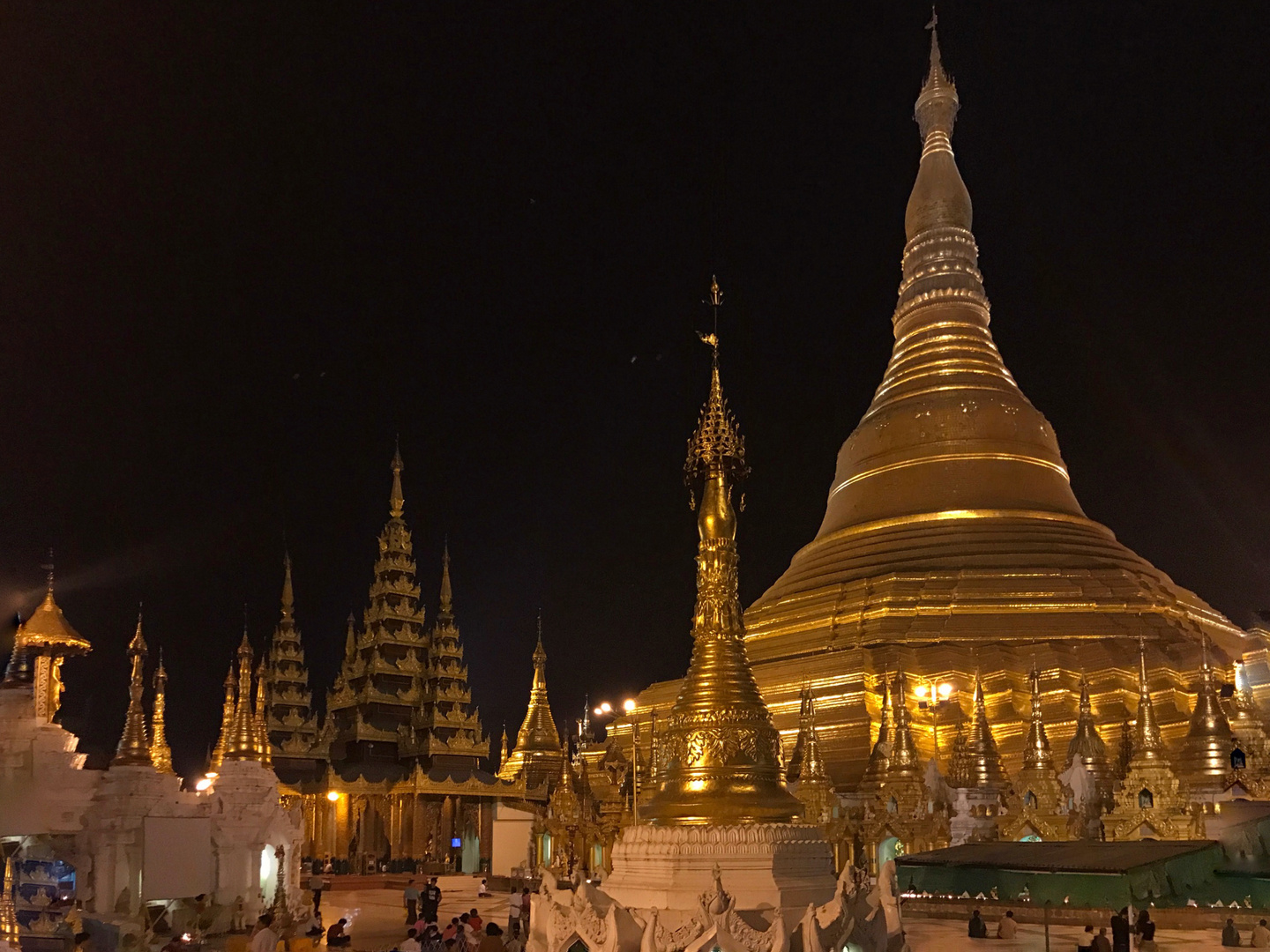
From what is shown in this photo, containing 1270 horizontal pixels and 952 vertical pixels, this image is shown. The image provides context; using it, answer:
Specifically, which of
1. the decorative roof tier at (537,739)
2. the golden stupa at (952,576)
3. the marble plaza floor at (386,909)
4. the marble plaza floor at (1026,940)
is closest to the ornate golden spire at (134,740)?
the marble plaza floor at (386,909)

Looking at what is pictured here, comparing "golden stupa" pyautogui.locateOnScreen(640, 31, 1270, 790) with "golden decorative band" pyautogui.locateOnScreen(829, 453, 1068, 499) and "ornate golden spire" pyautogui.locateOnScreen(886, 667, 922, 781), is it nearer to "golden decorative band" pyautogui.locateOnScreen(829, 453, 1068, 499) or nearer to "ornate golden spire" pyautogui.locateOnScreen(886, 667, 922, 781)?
"golden decorative band" pyautogui.locateOnScreen(829, 453, 1068, 499)

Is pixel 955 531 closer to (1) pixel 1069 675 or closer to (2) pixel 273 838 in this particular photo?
(1) pixel 1069 675

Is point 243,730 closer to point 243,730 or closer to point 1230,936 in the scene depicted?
point 243,730

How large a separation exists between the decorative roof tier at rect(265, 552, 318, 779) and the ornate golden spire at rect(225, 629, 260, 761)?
61.7 feet

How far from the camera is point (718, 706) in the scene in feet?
31.0

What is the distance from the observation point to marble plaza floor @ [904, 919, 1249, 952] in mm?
12125

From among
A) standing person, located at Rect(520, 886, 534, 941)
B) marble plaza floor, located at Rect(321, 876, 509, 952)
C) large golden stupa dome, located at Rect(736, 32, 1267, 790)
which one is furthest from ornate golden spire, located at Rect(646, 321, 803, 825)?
large golden stupa dome, located at Rect(736, 32, 1267, 790)

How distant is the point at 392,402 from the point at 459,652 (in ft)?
39.7

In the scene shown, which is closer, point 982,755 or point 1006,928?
point 1006,928

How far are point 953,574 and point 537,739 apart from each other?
1411 centimetres

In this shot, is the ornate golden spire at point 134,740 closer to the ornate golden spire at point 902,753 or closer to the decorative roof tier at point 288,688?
the ornate golden spire at point 902,753

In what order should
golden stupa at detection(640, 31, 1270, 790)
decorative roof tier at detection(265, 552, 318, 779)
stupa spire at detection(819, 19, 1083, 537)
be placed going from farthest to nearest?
1. decorative roof tier at detection(265, 552, 318, 779)
2. stupa spire at detection(819, 19, 1083, 537)
3. golden stupa at detection(640, 31, 1270, 790)

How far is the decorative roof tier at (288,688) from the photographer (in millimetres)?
36625

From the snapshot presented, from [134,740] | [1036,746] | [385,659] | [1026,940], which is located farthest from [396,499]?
[1026,940]
